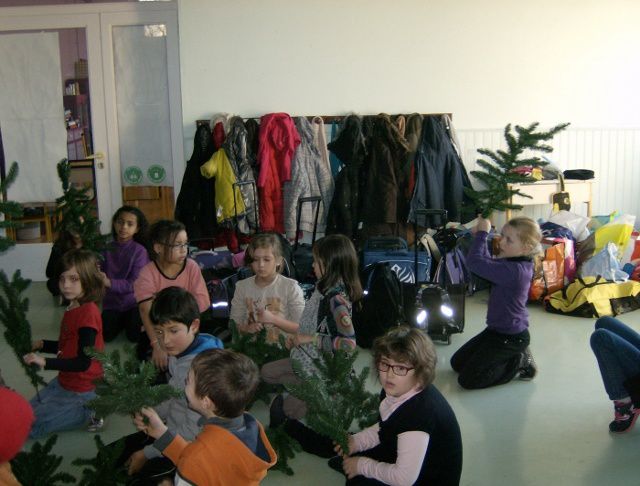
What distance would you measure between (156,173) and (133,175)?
206 mm

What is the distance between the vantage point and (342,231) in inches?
230

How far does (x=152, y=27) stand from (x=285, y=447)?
448cm

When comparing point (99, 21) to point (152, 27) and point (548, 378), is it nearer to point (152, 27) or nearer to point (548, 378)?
point (152, 27)

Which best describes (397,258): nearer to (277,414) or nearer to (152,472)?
(277,414)

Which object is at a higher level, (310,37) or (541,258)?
(310,37)

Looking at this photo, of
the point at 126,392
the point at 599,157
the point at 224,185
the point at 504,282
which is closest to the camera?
the point at 126,392

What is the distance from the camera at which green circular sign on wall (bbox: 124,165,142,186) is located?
20.7ft

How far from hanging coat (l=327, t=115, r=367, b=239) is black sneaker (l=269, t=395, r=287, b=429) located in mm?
2868

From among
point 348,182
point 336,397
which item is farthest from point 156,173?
point 336,397

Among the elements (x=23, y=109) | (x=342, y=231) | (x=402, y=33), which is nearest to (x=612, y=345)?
(x=342, y=231)

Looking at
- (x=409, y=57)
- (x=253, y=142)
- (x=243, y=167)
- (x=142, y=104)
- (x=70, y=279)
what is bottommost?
(x=70, y=279)

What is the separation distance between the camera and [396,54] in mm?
6148

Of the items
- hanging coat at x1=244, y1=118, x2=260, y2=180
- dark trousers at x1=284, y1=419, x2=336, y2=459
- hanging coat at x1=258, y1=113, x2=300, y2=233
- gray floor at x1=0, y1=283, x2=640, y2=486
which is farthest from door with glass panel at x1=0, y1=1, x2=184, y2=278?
dark trousers at x1=284, y1=419, x2=336, y2=459

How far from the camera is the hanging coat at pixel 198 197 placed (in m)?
5.87
